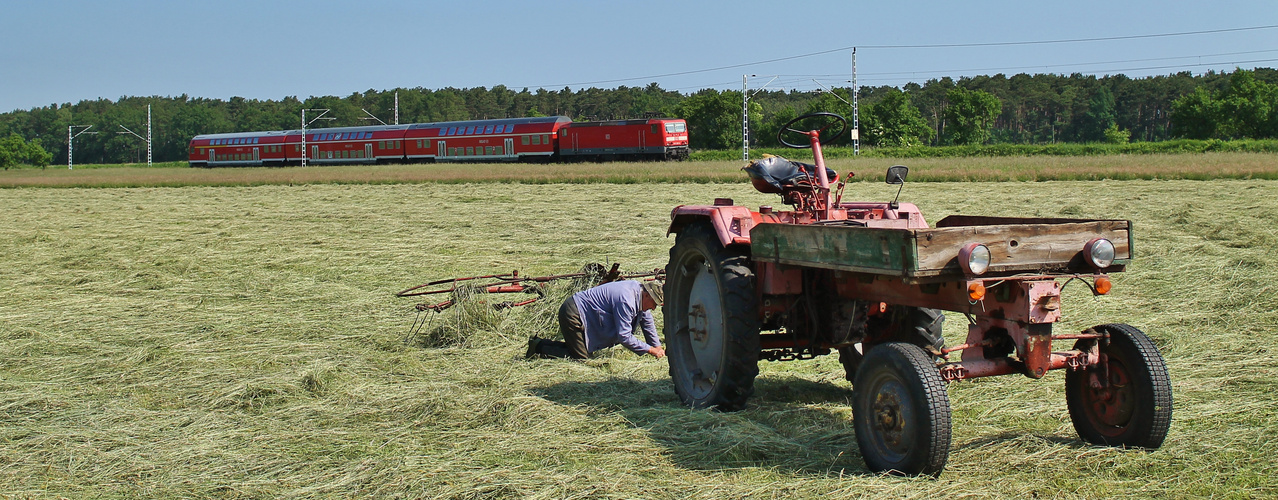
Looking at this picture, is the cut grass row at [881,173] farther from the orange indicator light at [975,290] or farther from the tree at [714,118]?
the tree at [714,118]

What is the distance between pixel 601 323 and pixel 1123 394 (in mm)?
4016

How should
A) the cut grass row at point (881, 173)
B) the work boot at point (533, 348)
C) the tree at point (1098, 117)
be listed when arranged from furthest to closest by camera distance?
1. the tree at point (1098, 117)
2. the cut grass row at point (881, 173)
3. the work boot at point (533, 348)

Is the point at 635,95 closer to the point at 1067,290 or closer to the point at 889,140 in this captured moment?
the point at 889,140

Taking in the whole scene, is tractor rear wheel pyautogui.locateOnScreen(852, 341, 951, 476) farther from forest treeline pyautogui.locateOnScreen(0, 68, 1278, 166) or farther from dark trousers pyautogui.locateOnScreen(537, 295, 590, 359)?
forest treeline pyautogui.locateOnScreen(0, 68, 1278, 166)

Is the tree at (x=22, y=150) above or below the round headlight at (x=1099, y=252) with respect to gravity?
above

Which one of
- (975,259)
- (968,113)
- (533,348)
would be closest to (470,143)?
(968,113)

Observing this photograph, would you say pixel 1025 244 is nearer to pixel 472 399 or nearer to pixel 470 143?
pixel 472 399

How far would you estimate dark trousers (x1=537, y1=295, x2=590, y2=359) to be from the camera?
7.64 metres

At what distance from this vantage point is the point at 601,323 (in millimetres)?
7750

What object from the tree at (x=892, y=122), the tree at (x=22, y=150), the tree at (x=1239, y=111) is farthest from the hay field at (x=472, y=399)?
the tree at (x=22, y=150)

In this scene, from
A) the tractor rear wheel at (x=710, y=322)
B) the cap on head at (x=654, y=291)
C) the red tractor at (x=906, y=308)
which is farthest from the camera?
the cap on head at (x=654, y=291)

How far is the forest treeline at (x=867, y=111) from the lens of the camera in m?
71.4

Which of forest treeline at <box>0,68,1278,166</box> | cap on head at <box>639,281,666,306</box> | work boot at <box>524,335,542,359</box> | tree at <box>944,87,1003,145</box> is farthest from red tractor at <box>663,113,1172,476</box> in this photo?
tree at <box>944,87,1003,145</box>

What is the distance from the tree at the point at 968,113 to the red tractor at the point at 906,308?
7146cm
